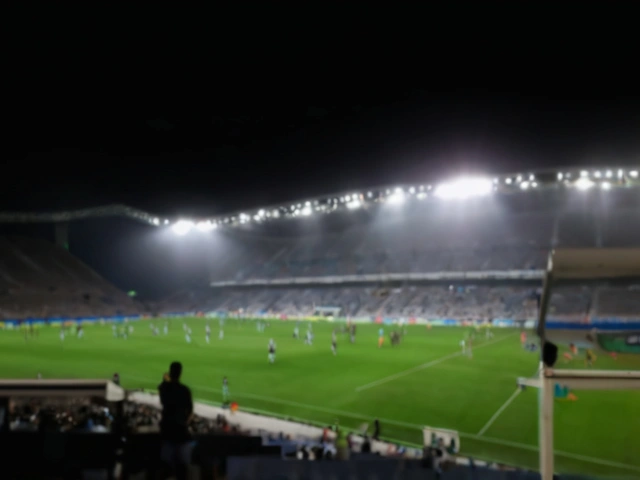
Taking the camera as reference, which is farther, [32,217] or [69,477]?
[32,217]

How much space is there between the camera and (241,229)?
87938 mm

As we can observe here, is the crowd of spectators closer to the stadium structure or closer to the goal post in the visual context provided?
the stadium structure

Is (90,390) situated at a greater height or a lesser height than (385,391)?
greater

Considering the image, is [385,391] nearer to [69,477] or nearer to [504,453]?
[504,453]

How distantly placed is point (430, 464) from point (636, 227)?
56821mm

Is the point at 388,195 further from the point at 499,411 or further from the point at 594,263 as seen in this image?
the point at 594,263

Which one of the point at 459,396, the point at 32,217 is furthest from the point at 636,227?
the point at 32,217

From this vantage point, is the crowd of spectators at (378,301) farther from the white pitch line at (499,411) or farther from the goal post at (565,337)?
the goal post at (565,337)

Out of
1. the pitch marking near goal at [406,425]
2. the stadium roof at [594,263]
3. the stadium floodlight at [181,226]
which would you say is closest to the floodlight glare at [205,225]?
the stadium floodlight at [181,226]

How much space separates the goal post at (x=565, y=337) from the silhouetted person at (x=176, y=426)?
2.06m

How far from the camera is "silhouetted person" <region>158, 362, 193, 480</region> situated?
326 centimetres

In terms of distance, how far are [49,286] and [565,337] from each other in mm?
66785

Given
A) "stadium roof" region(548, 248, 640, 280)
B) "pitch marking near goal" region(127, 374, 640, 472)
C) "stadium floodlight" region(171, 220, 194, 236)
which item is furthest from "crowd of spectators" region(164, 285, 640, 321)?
"stadium roof" region(548, 248, 640, 280)

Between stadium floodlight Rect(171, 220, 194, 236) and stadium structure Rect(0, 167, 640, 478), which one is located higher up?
stadium floodlight Rect(171, 220, 194, 236)
